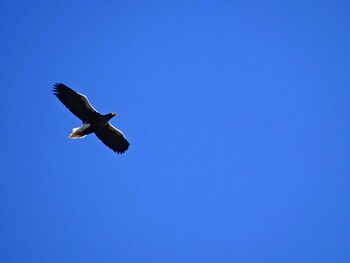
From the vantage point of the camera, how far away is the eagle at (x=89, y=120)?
707 inches

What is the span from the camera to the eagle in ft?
58.9

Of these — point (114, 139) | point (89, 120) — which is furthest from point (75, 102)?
point (114, 139)

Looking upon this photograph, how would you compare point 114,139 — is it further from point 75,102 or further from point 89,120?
point 75,102

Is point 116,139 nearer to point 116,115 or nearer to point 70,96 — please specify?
point 116,115

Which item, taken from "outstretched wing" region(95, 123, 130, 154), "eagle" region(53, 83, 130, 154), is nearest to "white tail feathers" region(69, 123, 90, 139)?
"eagle" region(53, 83, 130, 154)

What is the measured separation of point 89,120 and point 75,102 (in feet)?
2.94

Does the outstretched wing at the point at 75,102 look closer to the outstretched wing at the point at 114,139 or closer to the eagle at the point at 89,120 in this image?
the eagle at the point at 89,120

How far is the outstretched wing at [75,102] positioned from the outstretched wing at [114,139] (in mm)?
1274

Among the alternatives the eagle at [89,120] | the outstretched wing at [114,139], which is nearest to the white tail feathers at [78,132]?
the eagle at [89,120]

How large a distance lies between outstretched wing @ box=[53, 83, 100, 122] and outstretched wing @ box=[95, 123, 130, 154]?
1.27 meters

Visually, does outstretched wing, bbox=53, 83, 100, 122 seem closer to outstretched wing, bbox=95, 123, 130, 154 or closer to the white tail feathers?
the white tail feathers

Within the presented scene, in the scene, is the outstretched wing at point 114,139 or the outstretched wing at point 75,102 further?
the outstretched wing at point 114,139

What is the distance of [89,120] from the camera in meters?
18.5

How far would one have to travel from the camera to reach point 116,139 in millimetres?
19656
